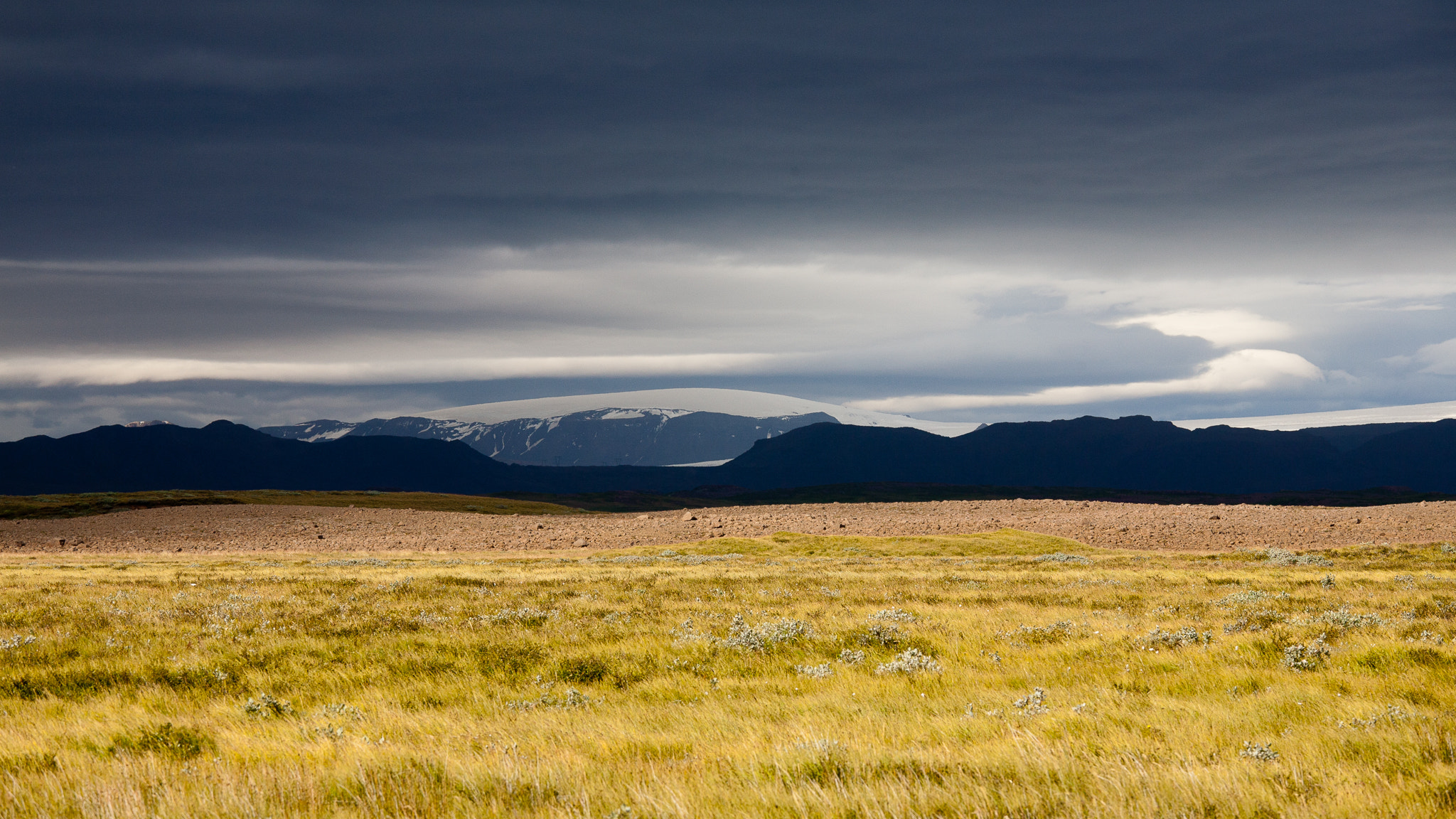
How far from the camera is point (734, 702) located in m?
11.2

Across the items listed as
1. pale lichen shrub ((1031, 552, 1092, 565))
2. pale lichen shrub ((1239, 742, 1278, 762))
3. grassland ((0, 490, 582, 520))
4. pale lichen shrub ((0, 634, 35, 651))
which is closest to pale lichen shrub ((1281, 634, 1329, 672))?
pale lichen shrub ((1239, 742, 1278, 762))

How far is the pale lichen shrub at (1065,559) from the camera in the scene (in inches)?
1555

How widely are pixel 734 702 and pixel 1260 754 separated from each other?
19.8 feet

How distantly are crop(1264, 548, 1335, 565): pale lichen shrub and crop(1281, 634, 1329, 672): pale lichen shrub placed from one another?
2881 centimetres

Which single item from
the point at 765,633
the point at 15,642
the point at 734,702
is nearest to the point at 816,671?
the point at 734,702

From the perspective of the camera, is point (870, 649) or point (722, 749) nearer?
point (722, 749)

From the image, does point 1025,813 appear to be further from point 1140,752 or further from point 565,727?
point 565,727

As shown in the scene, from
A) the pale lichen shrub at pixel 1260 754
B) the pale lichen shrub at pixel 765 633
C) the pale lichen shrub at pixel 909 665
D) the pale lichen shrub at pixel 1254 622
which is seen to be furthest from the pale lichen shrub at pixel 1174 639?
the pale lichen shrub at pixel 1260 754

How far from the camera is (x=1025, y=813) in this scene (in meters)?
6.20

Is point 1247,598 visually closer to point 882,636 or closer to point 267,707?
point 882,636

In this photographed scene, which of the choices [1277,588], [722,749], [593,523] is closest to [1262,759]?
[722,749]

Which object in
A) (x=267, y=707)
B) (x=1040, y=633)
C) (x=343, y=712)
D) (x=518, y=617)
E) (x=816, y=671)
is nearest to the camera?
(x=343, y=712)

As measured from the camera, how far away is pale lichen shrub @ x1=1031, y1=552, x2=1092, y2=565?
39.5 meters

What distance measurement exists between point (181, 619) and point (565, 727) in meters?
14.8
